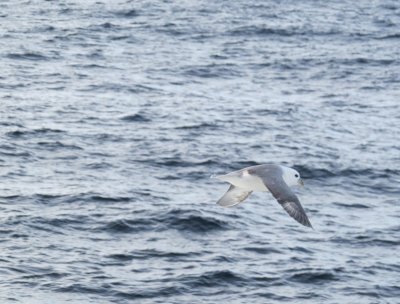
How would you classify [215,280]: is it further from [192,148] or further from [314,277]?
[192,148]

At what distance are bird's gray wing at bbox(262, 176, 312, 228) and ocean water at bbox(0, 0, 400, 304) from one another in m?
14.2

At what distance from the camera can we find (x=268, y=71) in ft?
247

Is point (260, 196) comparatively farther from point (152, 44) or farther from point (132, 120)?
point (152, 44)

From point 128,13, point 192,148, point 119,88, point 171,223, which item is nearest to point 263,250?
point 171,223

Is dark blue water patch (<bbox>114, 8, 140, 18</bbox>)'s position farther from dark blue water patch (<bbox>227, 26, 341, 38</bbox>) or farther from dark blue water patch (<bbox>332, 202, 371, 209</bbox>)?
dark blue water patch (<bbox>332, 202, 371, 209</bbox>)

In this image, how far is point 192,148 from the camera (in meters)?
59.6

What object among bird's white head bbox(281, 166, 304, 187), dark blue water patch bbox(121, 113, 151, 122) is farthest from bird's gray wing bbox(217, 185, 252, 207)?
dark blue water patch bbox(121, 113, 151, 122)

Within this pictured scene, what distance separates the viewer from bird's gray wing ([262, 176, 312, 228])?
92.7ft

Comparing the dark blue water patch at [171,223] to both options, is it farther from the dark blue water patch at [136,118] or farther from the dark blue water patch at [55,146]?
the dark blue water patch at [136,118]

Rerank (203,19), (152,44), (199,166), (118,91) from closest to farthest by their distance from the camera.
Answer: (199,166), (118,91), (152,44), (203,19)

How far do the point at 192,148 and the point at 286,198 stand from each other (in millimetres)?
30590

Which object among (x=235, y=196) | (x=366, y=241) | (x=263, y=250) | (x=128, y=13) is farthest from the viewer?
(x=128, y=13)

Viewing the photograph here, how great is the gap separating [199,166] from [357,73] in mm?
21380

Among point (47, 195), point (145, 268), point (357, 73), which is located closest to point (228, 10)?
point (357, 73)
